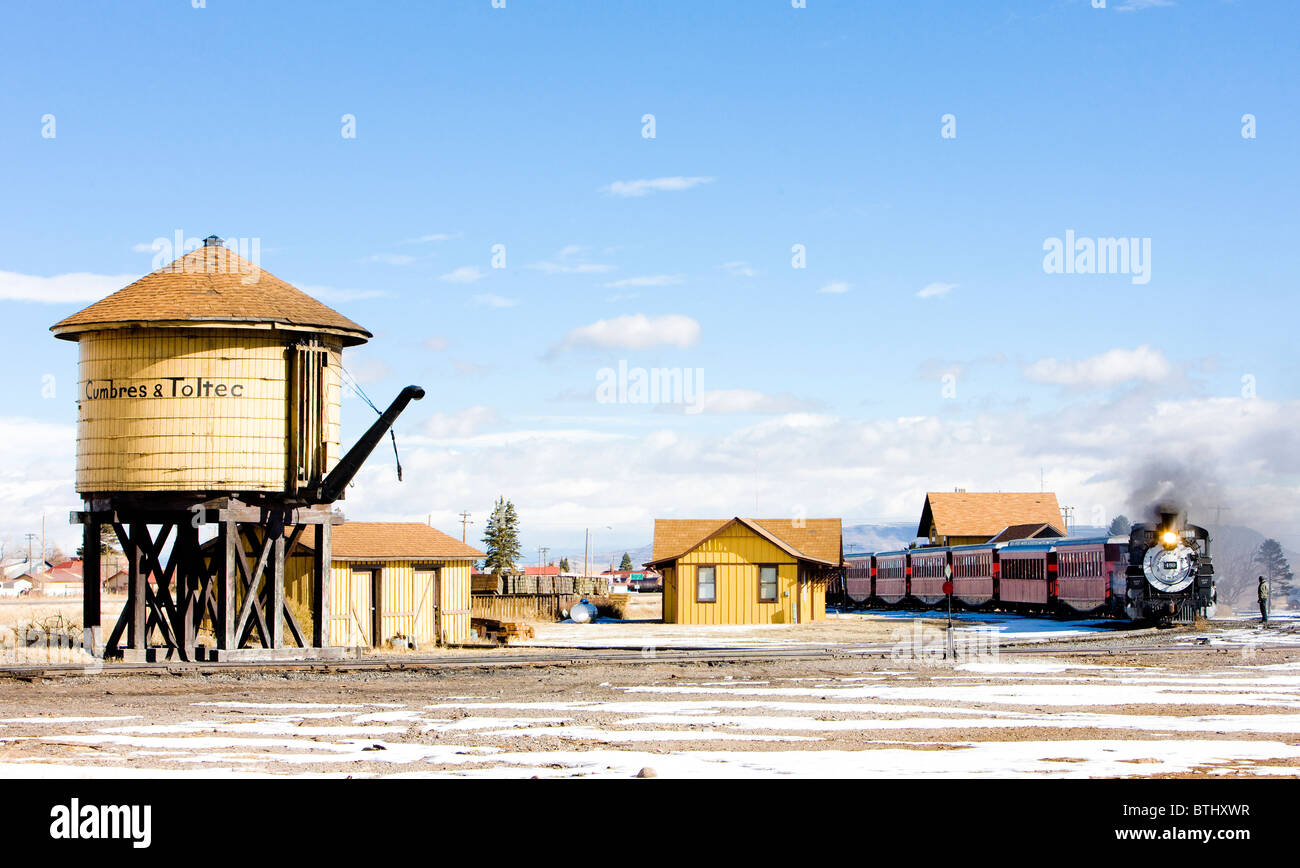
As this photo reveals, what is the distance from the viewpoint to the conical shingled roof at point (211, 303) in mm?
28359

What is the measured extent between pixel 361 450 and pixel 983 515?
2743 inches

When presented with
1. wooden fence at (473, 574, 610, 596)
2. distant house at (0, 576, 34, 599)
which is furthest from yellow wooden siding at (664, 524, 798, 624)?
distant house at (0, 576, 34, 599)

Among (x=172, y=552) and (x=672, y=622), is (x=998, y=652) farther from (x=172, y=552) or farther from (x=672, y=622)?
(x=672, y=622)

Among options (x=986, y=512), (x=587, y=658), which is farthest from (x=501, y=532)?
(x=587, y=658)

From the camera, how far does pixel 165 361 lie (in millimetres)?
28359

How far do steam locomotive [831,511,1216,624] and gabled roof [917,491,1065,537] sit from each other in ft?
56.0

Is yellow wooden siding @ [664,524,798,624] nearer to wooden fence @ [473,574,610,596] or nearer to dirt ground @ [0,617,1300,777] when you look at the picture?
wooden fence @ [473,574,610,596]

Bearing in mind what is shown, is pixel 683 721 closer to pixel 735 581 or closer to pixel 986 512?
pixel 735 581

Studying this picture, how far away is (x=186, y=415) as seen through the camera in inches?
1110

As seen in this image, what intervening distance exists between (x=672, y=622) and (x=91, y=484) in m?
31.6

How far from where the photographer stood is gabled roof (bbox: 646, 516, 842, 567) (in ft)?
186

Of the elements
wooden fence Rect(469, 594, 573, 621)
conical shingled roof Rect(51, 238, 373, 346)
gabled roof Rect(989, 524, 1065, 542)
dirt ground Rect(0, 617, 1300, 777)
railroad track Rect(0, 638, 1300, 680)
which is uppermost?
conical shingled roof Rect(51, 238, 373, 346)

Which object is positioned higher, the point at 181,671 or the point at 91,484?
the point at 91,484
